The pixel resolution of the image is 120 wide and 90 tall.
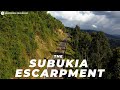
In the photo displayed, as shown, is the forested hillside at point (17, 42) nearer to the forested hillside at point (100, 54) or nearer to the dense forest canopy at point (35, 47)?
the dense forest canopy at point (35, 47)

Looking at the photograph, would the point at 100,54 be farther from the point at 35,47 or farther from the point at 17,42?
the point at 17,42

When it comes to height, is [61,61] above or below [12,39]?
below

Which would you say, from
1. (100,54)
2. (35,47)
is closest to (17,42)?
(35,47)

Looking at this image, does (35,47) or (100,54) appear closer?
(100,54)

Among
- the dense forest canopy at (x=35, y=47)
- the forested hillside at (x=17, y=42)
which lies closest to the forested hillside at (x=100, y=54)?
the dense forest canopy at (x=35, y=47)

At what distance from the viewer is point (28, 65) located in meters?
21.4

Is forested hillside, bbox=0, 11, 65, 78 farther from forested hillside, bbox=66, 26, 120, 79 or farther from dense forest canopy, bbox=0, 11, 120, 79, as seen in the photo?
forested hillside, bbox=66, 26, 120, 79

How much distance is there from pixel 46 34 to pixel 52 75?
23.7 m

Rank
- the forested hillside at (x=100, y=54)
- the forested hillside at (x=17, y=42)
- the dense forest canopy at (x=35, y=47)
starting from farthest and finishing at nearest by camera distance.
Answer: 1. the forested hillside at (x=17, y=42)
2. the dense forest canopy at (x=35, y=47)
3. the forested hillside at (x=100, y=54)

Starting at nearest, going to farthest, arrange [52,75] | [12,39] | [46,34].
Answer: [52,75] < [12,39] < [46,34]

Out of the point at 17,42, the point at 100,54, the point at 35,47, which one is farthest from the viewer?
the point at 35,47
